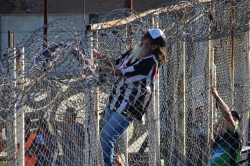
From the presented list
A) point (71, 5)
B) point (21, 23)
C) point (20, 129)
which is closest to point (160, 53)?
point (20, 129)

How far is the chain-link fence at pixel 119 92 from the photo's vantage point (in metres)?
3.25

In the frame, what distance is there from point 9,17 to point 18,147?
9.41m

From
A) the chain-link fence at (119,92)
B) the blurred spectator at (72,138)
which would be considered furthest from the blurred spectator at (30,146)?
the blurred spectator at (72,138)

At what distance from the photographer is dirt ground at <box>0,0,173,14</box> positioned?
49.4ft

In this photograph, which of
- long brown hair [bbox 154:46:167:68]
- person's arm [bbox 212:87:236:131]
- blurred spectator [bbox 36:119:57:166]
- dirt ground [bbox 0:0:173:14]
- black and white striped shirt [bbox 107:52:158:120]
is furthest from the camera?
dirt ground [bbox 0:0:173:14]

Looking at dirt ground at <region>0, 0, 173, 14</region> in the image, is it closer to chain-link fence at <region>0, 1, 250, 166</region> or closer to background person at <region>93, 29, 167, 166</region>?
chain-link fence at <region>0, 1, 250, 166</region>

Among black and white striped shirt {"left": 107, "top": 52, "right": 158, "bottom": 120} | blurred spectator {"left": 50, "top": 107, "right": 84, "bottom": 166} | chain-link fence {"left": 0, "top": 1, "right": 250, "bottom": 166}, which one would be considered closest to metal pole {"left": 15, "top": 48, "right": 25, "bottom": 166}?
chain-link fence {"left": 0, "top": 1, "right": 250, "bottom": 166}

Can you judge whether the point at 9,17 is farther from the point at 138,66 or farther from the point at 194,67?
the point at 138,66

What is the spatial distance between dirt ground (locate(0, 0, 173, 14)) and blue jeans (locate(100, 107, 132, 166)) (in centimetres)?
1119

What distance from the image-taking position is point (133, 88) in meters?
3.75

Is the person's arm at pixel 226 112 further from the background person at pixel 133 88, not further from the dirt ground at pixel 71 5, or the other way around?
the dirt ground at pixel 71 5

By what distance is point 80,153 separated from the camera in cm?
411

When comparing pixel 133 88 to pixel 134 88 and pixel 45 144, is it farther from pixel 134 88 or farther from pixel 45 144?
pixel 45 144

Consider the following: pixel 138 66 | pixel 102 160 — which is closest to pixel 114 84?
pixel 138 66
